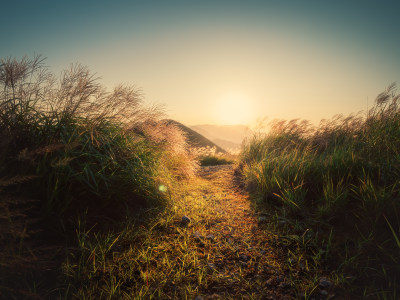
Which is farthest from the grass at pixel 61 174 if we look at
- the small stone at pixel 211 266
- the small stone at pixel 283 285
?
the small stone at pixel 283 285

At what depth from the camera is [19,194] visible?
75.1 inches

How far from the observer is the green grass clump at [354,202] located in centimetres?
178

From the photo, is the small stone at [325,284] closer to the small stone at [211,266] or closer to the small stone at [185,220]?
the small stone at [211,266]

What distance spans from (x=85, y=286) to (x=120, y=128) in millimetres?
2212

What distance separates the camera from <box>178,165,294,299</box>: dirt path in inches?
64.0

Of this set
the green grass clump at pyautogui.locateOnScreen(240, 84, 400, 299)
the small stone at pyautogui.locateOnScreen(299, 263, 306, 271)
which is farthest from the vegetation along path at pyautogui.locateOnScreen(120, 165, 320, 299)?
the green grass clump at pyautogui.locateOnScreen(240, 84, 400, 299)

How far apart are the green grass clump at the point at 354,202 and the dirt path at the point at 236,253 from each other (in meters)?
0.39

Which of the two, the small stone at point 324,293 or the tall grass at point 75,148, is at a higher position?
the tall grass at point 75,148

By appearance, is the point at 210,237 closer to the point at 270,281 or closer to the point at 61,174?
the point at 270,281

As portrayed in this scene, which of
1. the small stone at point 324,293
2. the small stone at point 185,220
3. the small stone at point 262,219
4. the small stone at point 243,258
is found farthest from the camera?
the small stone at point 262,219

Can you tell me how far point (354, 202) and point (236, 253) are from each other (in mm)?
1614

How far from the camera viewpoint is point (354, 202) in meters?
2.46

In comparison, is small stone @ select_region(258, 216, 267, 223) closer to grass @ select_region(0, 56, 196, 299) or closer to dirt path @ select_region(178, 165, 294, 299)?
dirt path @ select_region(178, 165, 294, 299)

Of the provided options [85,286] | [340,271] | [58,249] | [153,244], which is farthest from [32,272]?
[340,271]
